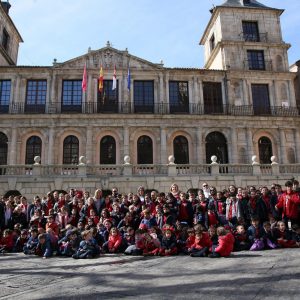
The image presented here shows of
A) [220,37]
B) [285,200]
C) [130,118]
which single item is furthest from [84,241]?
[220,37]

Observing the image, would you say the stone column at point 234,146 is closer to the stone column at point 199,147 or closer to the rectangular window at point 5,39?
the stone column at point 199,147

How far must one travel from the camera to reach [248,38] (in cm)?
2798

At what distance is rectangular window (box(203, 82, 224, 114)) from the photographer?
84.3ft

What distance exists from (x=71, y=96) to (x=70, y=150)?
4.21 meters

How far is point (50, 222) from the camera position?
9727 millimetres

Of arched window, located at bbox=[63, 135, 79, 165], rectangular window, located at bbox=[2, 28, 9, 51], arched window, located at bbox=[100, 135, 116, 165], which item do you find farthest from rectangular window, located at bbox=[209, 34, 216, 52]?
rectangular window, located at bbox=[2, 28, 9, 51]

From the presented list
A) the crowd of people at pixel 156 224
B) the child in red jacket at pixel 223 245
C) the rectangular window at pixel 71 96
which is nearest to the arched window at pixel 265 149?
the rectangular window at pixel 71 96

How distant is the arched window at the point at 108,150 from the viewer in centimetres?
2400

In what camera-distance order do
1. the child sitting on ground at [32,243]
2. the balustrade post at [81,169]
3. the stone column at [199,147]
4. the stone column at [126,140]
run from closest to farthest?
the child sitting on ground at [32,243] < the balustrade post at [81,169] < the stone column at [126,140] < the stone column at [199,147]

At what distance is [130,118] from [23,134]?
7.63 m

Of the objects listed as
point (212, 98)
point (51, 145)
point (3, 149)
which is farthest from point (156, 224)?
point (212, 98)

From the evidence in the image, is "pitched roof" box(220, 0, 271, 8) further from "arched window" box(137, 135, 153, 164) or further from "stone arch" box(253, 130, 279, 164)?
"arched window" box(137, 135, 153, 164)

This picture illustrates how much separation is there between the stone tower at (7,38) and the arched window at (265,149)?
70.3ft

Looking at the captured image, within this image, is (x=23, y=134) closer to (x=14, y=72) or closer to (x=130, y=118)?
(x=14, y=72)
